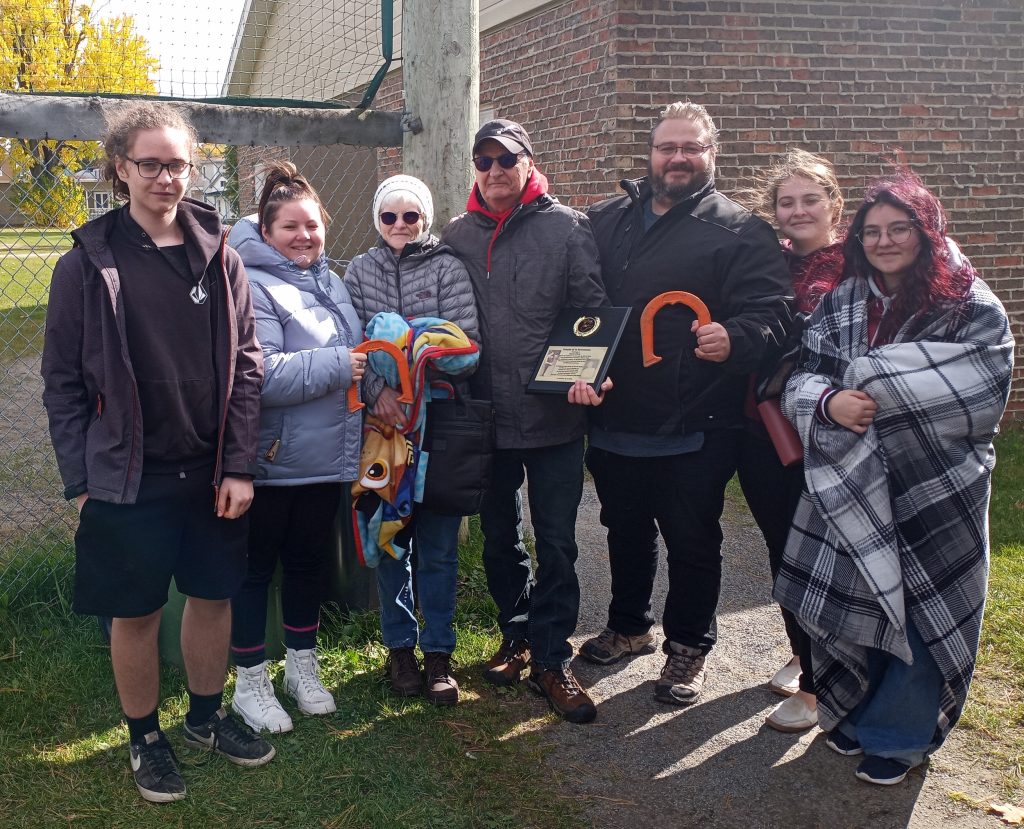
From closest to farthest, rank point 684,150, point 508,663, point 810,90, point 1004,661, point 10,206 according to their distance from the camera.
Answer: point 684,150 < point 508,663 < point 1004,661 < point 10,206 < point 810,90

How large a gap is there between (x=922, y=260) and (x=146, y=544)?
2553mm

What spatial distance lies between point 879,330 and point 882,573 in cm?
78

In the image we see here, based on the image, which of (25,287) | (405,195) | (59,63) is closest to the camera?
(405,195)

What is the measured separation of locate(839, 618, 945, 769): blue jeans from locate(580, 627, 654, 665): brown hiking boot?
1.09 metres

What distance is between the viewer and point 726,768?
3254 mm

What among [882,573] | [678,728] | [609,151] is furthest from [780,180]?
[609,151]

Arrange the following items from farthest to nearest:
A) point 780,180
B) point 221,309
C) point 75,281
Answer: point 780,180, point 221,309, point 75,281

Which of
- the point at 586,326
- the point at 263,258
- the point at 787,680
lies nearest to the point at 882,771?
the point at 787,680

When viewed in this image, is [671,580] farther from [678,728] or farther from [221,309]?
[221,309]

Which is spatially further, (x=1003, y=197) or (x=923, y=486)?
(x=1003, y=197)

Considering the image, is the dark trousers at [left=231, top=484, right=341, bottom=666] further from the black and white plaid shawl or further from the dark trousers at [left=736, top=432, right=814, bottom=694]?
the black and white plaid shawl

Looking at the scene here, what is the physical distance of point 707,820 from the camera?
297cm

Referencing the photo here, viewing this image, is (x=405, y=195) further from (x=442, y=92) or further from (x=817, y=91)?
(x=817, y=91)

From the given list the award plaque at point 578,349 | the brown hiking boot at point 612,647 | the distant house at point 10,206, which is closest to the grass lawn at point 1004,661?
the brown hiking boot at point 612,647
